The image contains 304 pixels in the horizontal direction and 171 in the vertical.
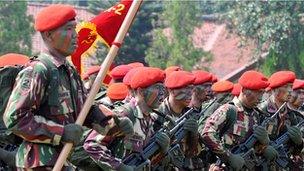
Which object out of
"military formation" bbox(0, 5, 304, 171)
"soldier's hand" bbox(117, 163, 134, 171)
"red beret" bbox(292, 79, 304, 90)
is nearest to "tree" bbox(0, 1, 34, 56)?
"military formation" bbox(0, 5, 304, 171)

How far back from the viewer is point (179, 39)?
35656mm

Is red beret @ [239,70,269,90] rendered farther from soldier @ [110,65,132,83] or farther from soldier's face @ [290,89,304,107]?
soldier's face @ [290,89,304,107]

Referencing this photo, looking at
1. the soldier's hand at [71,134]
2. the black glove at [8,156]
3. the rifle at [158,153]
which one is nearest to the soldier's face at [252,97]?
the rifle at [158,153]

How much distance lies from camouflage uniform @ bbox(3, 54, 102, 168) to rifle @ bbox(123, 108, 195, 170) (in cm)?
188

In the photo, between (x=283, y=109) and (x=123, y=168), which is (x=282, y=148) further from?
(x=123, y=168)

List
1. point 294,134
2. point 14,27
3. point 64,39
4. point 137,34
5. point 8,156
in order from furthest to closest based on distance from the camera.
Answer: point 137,34
point 14,27
point 294,134
point 8,156
point 64,39

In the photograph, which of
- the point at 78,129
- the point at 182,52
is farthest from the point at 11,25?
the point at 78,129

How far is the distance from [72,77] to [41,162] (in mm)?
602

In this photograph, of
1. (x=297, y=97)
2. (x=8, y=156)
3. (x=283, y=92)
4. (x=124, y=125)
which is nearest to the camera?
(x=124, y=125)

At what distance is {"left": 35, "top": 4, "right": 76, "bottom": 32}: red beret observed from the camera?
6164 millimetres

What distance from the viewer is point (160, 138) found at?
8273 mm

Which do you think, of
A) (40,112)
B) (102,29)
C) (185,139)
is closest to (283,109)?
(185,139)

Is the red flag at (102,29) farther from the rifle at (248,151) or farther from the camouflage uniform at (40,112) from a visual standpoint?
the camouflage uniform at (40,112)

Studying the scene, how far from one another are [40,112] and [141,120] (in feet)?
7.16
